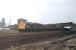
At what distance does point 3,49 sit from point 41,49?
282cm

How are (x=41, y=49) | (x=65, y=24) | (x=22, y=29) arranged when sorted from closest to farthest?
(x=41, y=49) < (x=22, y=29) < (x=65, y=24)

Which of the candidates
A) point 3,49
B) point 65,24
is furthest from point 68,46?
point 65,24

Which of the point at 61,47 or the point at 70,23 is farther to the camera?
the point at 70,23

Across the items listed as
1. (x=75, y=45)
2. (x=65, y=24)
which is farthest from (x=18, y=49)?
(x=65, y=24)

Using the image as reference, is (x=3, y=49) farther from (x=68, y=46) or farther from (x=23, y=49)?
(x=68, y=46)

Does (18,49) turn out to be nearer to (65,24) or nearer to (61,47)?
(61,47)

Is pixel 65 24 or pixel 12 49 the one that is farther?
pixel 65 24

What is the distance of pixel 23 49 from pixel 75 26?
4250 cm

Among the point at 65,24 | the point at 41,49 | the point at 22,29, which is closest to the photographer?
the point at 41,49

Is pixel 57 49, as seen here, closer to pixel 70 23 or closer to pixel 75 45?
pixel 75 45

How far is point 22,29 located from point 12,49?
84.2ft

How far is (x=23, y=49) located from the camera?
42.1ft

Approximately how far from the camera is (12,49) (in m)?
13.2

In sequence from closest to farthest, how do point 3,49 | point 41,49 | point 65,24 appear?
point 41,49 < point 3,49 < point 65,24
